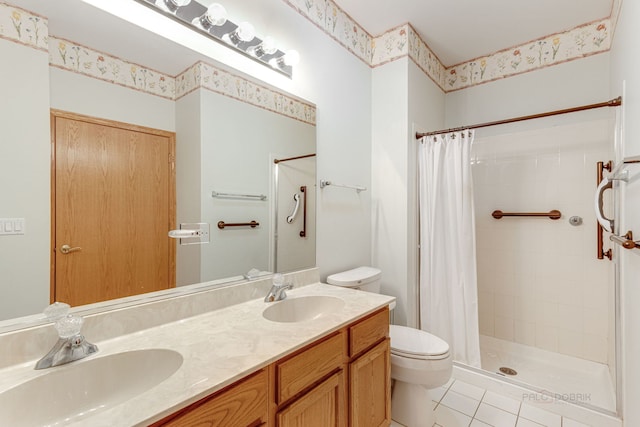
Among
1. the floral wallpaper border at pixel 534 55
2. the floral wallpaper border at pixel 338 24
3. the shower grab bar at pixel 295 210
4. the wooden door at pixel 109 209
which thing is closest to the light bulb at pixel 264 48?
the floral wallpaper border at pixel 338 24

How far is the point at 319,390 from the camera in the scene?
43.9 inches

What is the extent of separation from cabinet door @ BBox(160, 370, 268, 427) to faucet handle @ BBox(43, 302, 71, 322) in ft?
1.79

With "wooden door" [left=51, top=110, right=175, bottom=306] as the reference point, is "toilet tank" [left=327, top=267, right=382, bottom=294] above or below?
below

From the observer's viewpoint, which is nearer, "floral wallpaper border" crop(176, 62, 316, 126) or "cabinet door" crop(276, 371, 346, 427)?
"cabinet door" crop(276, 371, 346, 427)

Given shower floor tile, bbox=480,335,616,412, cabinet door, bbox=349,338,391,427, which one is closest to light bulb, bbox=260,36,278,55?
cabinet door, bbox=349,338,391,427

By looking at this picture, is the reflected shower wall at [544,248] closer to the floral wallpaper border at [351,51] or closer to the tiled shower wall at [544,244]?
the tiled shower wall at [544,244]

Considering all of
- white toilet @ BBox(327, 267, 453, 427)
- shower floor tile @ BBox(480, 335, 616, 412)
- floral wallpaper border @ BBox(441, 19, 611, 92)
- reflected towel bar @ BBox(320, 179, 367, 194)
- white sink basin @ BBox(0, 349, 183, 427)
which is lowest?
shower floor tile @ BBox(480, 335, 616, 412)

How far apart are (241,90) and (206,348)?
1191 millimetres

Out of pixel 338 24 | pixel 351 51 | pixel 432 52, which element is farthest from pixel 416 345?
pixel 432 52

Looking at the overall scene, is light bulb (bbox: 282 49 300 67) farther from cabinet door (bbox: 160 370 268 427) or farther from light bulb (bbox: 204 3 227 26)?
cabinet door (bbox: 160 370 268 427)

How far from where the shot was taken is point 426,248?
90.3 inches

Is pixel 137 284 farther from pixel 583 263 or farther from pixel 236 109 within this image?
pixel 583 263

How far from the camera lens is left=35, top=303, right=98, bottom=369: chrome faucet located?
0.85 m

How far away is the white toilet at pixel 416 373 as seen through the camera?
1.60 meters
